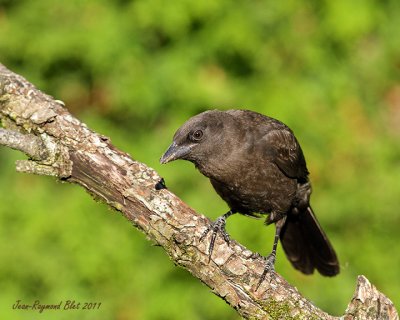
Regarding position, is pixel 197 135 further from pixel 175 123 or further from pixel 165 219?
pixel 175 123

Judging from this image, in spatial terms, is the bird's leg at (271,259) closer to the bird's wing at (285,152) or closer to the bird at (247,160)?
the bird at (247,160)

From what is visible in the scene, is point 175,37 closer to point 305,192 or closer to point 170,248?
point 305,192

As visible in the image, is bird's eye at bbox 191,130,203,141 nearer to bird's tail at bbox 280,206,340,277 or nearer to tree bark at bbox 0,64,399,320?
tree bark at bbox 0,64,399,320

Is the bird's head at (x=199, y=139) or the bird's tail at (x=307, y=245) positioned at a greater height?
the bird's tail at (x=307, y=245)

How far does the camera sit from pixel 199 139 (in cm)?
531

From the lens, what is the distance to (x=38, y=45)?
24.7ft

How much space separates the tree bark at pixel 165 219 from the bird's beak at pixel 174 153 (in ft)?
1.17

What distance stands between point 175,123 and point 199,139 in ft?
6.62

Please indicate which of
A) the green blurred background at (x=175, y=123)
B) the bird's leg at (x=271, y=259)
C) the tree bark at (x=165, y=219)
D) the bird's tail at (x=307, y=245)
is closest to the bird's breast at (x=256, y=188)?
the bird's leg at (x=271, y=259)

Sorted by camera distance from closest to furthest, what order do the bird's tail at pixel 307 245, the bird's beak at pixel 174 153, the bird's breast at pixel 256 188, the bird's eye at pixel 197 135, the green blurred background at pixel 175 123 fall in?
the bird's beak at pixel 174 153, the bird's eye at pixel 197 135, the bird's breast at pixel 256 188, the bird's tail at pixel 307 245, the green blurred background at pixel 175 123

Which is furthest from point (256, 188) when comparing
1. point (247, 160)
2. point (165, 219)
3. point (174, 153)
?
point (165, 219)

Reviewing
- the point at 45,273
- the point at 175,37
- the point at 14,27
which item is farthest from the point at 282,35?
the point at 45,273

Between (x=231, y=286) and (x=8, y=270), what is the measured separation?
342cm

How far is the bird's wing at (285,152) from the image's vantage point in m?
5.64
